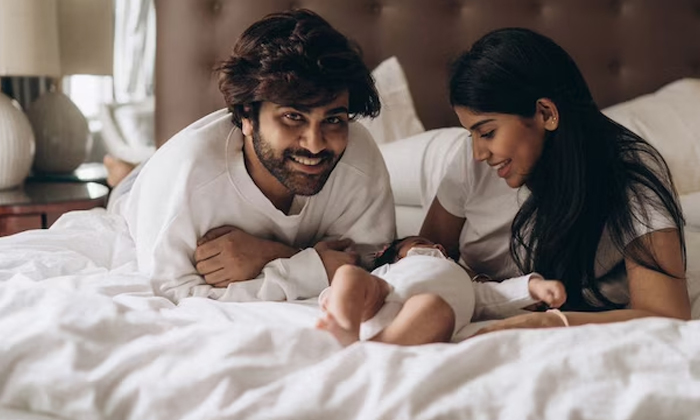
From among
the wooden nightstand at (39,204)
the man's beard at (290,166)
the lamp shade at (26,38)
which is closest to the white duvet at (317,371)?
the man's beard at (290,166)

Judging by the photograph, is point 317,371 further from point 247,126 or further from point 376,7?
point 376,7

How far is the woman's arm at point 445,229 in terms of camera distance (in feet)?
5.82

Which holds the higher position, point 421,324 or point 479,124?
point 479,124

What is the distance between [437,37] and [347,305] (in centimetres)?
164

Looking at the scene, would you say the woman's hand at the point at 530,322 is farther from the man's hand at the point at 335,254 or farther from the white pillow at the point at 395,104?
the white pillow at the point at 395,104

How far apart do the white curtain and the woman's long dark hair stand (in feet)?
5.98

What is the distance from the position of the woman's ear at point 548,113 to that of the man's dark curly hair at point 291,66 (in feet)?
1.16

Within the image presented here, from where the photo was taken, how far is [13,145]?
7.86ft

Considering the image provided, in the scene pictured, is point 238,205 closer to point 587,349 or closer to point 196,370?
point 196,370

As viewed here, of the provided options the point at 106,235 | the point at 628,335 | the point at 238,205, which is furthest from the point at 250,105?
the point at 628,335

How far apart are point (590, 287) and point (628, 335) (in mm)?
427

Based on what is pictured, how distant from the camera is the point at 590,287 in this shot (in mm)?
1471

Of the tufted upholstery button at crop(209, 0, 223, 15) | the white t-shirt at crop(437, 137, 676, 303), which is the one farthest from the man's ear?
the tufted upholstery button at crop(209, 0, 223, 15)

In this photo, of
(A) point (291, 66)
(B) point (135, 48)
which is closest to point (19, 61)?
(B) point (135, 48)
